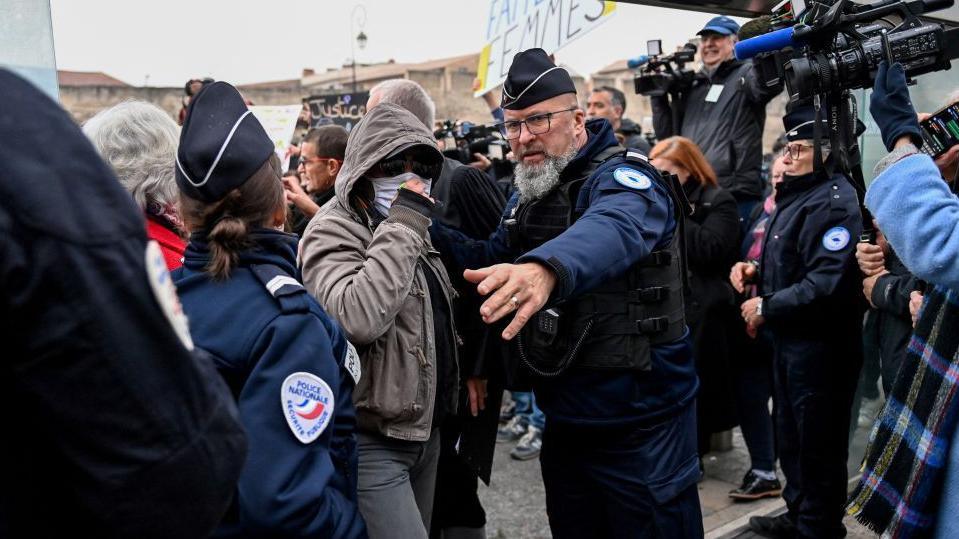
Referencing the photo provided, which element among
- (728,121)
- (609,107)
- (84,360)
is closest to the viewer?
(84,360)

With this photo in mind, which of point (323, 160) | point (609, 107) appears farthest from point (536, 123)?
point (609, 107)

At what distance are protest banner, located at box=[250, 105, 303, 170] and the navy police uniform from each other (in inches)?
98.1

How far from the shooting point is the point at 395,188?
8.00ft

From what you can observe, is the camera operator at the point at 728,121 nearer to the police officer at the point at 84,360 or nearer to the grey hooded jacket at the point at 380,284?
the grey hooded jacket at the point at 380,284

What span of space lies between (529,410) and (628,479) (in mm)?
2957

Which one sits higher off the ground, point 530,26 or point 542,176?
point 530,26

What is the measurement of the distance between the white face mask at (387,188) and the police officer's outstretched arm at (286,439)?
905 mm

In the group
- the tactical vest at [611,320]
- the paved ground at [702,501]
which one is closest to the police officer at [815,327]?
the paved ground at [702,501]

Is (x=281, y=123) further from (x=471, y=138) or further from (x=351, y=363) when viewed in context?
(x=351, y=363)

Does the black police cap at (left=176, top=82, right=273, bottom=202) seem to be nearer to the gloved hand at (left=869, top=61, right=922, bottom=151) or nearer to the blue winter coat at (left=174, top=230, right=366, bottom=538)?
the blue winter coat at (left=174, top=230, right=366, bottom=538)

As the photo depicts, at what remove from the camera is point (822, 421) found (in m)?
3.43

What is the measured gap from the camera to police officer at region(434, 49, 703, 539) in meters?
2.48

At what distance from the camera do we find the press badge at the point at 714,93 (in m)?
5.04

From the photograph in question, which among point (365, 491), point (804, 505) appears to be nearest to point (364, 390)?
point (365, 491)
